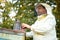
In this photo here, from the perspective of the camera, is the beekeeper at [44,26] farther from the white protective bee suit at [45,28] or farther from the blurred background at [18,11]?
the blurred background at [18,11]

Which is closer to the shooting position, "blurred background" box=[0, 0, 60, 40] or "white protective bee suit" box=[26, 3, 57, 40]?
"white protective bee suit" box=[26, 3, 57, 40]

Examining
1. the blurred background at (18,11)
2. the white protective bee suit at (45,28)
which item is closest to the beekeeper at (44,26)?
the white protective bee suit at (45,28)

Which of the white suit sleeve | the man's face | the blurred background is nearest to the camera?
the white suit sleeve

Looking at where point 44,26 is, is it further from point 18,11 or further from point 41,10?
point 18,11

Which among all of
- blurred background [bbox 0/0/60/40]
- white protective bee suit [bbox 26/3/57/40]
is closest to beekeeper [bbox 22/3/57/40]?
white protective bee suit [bbox 26/3/57/40]

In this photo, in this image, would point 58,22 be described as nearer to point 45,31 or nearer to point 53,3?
point 53,3

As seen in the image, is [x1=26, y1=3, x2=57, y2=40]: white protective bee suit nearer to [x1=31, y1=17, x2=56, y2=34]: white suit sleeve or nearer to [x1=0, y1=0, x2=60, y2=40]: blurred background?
[x1=31, y1=17, x2=56, y2=34]: white suit sleeve

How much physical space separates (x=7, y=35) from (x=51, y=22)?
0.57 metres

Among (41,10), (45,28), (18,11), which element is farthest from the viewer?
(18,11)

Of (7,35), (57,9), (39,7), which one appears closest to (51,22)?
(39,7)

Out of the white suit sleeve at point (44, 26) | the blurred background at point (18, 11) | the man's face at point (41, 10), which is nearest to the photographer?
the white suit sleeve at point (44, 26)

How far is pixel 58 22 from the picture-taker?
3240 mm

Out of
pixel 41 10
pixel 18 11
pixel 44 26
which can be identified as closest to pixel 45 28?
pixel 44 26

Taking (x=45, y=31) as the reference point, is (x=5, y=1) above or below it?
above
